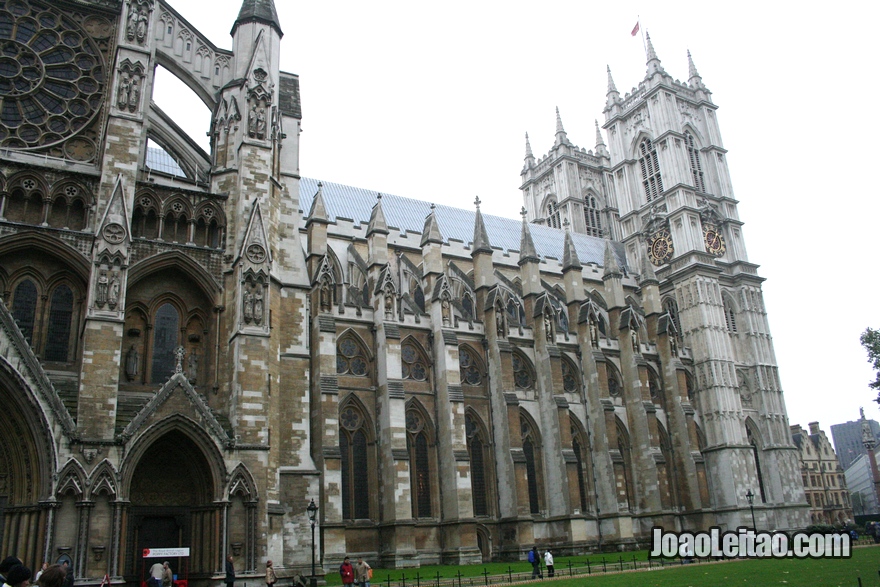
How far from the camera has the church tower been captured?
152 feet

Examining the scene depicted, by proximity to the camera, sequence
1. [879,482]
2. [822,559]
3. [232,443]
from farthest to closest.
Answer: [879,482] → [822,559] → [232,443]

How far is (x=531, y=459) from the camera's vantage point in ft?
130

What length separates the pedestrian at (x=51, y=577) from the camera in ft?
20.7

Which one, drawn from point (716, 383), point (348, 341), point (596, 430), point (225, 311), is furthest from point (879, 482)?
Result: point (225, 311)

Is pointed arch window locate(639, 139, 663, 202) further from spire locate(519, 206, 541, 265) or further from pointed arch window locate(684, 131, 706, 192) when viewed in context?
spire locate(519, 206, 541, 265)

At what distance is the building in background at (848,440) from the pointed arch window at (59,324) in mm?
173647

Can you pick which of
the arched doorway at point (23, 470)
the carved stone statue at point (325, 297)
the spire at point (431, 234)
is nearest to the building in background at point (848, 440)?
the spire at point (431, 234)

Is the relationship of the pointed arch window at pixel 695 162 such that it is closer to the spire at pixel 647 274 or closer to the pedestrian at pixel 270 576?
the spire at pixel 647 274

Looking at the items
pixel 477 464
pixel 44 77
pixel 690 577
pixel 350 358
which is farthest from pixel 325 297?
pixel 690 577

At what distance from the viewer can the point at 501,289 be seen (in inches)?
1602

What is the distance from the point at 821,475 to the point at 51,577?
93821mm

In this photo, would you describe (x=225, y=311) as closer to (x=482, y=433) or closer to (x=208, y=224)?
(x=208, y=224)

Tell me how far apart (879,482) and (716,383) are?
6342 centimetres

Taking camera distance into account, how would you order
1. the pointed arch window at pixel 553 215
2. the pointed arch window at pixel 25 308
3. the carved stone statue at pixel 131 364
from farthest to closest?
the pointed arch window at pixel 553 215
the carved stone statue at pixel 131 364
the pointed arch window at pixel 25 308
